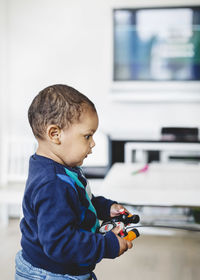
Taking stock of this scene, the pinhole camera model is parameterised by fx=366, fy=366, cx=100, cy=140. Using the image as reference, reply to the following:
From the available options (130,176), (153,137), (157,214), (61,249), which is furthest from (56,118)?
(157,214)

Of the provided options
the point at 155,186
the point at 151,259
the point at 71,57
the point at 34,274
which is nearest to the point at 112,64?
the point at 71,57

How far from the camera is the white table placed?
4.80ft

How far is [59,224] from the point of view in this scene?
0.80 m

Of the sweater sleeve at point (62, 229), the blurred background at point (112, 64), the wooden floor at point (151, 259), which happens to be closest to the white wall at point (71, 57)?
the blurred background at point (112, 64)

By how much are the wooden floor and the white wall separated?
1019mm

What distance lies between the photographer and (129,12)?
3172mm

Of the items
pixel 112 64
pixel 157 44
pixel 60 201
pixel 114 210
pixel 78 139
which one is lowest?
pixel 114 210

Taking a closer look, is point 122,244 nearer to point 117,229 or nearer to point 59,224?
point 117,229

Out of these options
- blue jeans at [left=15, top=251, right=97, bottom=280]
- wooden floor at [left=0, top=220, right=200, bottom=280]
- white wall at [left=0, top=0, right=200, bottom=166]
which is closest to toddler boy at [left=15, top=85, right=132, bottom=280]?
blue jeans at [left=15, top=251, right=97, bottom=280]

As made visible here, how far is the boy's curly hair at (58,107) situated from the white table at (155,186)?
0.69m

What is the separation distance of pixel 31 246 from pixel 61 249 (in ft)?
0.41

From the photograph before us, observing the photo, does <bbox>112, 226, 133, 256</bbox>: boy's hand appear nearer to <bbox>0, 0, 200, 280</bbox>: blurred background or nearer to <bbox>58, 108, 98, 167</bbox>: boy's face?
<bbox>58, 108, 98, 167</bbox>: boy's face

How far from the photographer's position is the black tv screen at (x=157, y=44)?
3137 millimetres

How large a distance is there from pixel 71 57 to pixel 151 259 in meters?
1.84
